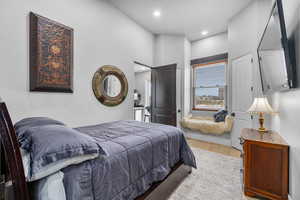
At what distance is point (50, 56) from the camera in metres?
2.14

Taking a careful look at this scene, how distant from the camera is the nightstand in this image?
1.58m

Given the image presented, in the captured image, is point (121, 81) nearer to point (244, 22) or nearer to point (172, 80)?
point (172, 80)

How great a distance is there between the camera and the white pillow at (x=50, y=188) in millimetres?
874

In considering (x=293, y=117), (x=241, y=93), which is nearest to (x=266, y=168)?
(x=293, y=117)

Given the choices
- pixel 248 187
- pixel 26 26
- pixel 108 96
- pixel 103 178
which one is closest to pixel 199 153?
pixel 248 187

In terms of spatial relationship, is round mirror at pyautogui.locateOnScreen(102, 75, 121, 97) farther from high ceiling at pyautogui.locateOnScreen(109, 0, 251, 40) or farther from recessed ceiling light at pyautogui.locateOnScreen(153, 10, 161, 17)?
recessed ceiling light at pyautogui.locateOnScreen(153, 10, 161, 17)

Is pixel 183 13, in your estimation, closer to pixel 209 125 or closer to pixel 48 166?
pixel 209 125

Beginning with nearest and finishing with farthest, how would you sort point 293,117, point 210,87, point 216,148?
point 293,117
point 216,148
point 210,87

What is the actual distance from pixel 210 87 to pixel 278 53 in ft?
10.5

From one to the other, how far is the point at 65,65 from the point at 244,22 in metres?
3.96

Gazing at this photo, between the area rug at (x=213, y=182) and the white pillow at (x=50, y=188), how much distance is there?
1.33m

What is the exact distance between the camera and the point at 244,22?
10.7ft

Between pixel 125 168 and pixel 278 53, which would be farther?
pixel 278 53

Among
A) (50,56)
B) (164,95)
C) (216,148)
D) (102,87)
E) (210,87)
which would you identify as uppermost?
(50,56)
